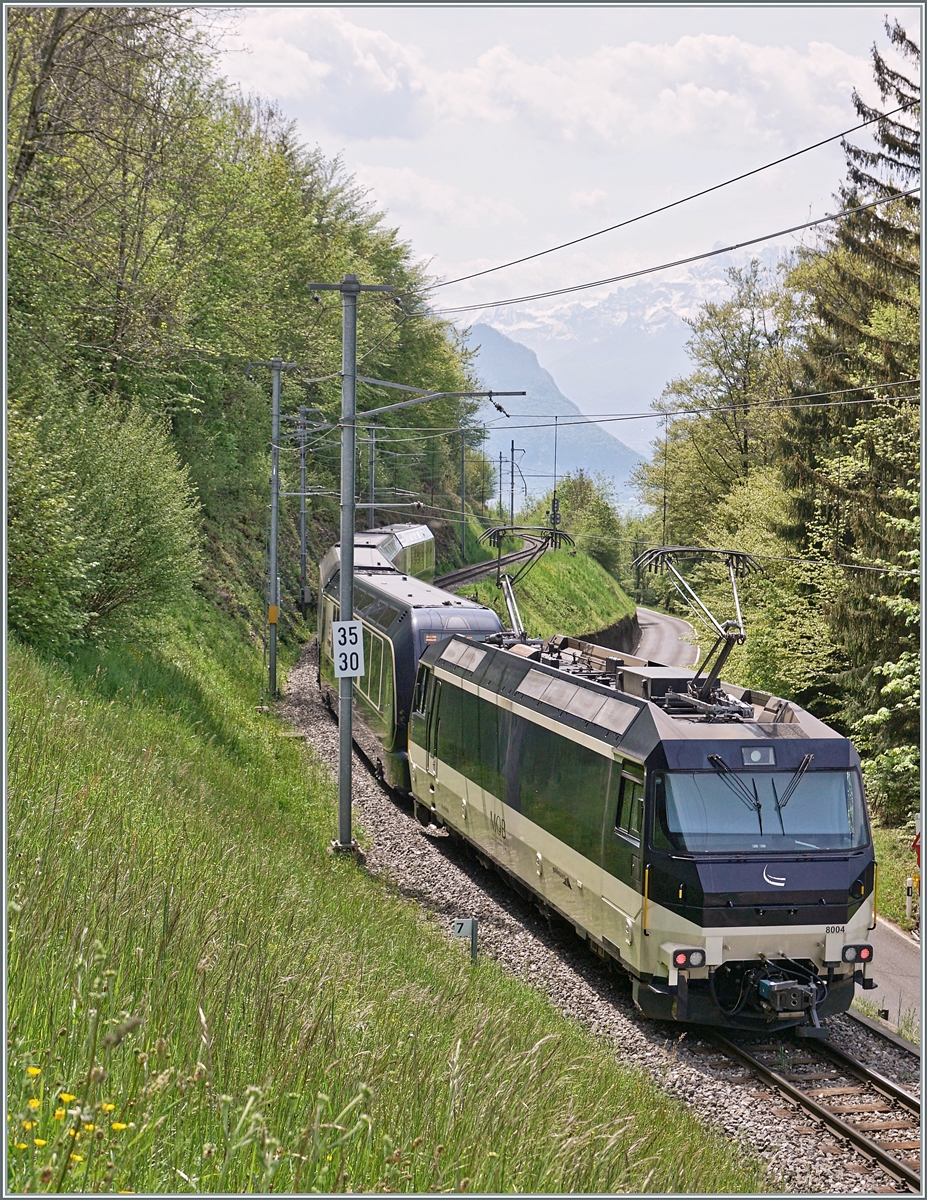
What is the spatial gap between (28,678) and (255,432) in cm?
2383

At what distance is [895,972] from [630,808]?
23.5ft

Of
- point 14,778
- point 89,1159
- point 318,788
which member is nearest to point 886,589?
point 318,788

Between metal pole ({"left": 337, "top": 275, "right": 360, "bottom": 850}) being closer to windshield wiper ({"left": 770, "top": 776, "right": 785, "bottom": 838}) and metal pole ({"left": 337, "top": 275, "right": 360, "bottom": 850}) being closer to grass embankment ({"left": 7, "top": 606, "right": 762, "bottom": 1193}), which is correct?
grass embankment ({"left": 7, "top": 606, "right": 762, "bottom": 1193})

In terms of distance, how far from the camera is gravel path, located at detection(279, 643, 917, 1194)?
8119 mm

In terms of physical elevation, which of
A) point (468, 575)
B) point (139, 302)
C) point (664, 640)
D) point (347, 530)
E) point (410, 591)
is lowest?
point (664, 640)

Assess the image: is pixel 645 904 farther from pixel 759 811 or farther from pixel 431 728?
pixel 431 728

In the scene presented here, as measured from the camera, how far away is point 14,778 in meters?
7.85

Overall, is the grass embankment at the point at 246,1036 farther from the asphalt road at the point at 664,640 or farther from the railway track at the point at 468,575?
the asphalt road at the point at 664,640

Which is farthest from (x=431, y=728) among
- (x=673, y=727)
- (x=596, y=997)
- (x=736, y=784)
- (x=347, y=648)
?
(x=736, y=784)

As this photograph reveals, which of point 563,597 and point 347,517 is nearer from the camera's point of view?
point 347,517

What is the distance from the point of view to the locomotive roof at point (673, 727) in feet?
32.5

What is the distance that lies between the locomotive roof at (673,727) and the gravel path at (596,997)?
242 centimetres

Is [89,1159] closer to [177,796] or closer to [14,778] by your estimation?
[14,778]

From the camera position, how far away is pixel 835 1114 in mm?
8703
